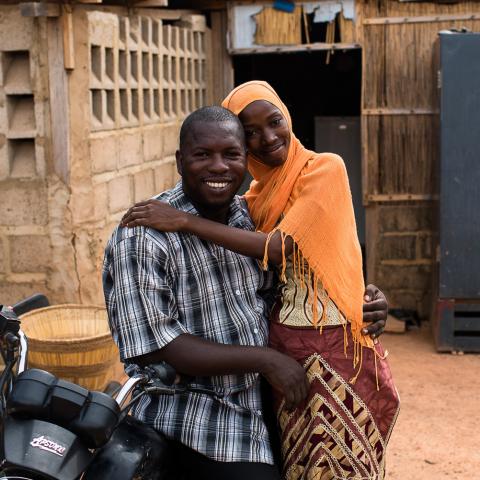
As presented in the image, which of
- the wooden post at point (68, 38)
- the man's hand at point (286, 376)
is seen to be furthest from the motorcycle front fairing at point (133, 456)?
the wooden post at point (68, 38)

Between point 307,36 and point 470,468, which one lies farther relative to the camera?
point 307,36

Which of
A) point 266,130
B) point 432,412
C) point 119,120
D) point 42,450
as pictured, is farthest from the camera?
point 432,412

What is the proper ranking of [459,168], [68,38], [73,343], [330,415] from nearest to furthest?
[330,415] < [73,343] < [68,38] < [459,168]

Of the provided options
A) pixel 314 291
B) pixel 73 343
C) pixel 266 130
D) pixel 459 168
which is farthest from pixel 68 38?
pixel 459 168

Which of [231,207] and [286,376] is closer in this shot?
[286,376]

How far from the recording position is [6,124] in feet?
15.6

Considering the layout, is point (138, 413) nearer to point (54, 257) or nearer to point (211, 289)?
point (211, 289)

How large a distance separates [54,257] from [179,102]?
2.38 metres

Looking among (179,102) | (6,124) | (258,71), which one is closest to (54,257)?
(6,124)

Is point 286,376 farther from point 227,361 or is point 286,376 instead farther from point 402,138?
point 402,138

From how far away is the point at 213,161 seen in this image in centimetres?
212

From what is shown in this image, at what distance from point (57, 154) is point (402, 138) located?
12.2ft

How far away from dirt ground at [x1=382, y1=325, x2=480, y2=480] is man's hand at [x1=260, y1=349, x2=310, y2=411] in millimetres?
2581

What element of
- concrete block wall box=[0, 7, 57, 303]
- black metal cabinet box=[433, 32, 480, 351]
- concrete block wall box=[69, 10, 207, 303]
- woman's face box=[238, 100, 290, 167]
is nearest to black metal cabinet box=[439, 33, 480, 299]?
black metal cabinet box=[433, 32, 480, 351]
